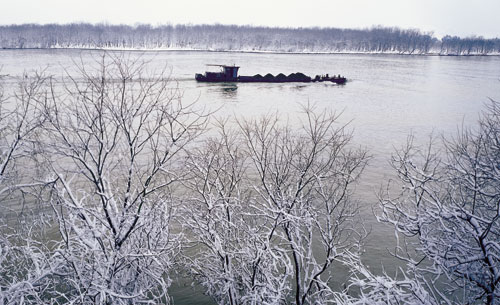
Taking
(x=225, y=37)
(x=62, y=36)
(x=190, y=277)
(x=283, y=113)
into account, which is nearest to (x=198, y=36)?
(x=225, y=37)

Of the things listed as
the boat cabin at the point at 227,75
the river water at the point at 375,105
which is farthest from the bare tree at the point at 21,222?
the boat cabin at the point at 227,75

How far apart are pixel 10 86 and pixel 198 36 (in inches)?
6537

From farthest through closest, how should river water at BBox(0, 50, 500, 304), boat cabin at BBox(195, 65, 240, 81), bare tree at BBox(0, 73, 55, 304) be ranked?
boat cabin at BBox(195, 65, 240, 81), river water at BBox(0, 50, 500, 304), bare tree at BBox(0, 73, 55, 304)

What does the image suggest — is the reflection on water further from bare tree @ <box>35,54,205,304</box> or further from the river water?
bare tree @ <box>35,54,205,304</box>

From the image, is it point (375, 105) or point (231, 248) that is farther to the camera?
point (375, 105)

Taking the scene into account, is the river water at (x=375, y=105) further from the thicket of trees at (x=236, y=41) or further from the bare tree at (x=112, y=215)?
the thicket of trees at (x=236, y=41)

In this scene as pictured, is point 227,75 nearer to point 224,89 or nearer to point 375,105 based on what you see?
point 224,89

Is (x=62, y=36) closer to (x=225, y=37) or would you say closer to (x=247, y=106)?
(x=225, y=37)

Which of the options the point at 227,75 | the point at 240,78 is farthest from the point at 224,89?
the point at 240,78

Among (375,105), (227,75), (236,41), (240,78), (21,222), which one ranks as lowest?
(21,222)

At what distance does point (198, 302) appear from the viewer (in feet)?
39.4

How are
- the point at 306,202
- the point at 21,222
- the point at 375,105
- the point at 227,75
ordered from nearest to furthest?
the point at 21,222 < the point at 306,202 < the point at 375,105 < the point at 227,75

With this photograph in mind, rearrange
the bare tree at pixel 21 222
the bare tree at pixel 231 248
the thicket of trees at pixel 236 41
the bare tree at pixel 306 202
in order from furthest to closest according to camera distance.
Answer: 1. the thicket of trees at pixel 236 41
2. the bare tree at pixel 306 202
3. the bare tree at pixel 231 248
4. the bare tree at pixel 21 222

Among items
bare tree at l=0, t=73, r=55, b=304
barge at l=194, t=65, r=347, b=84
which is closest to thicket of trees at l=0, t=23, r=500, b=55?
barge at l=194, t=65, r=347, b=84
